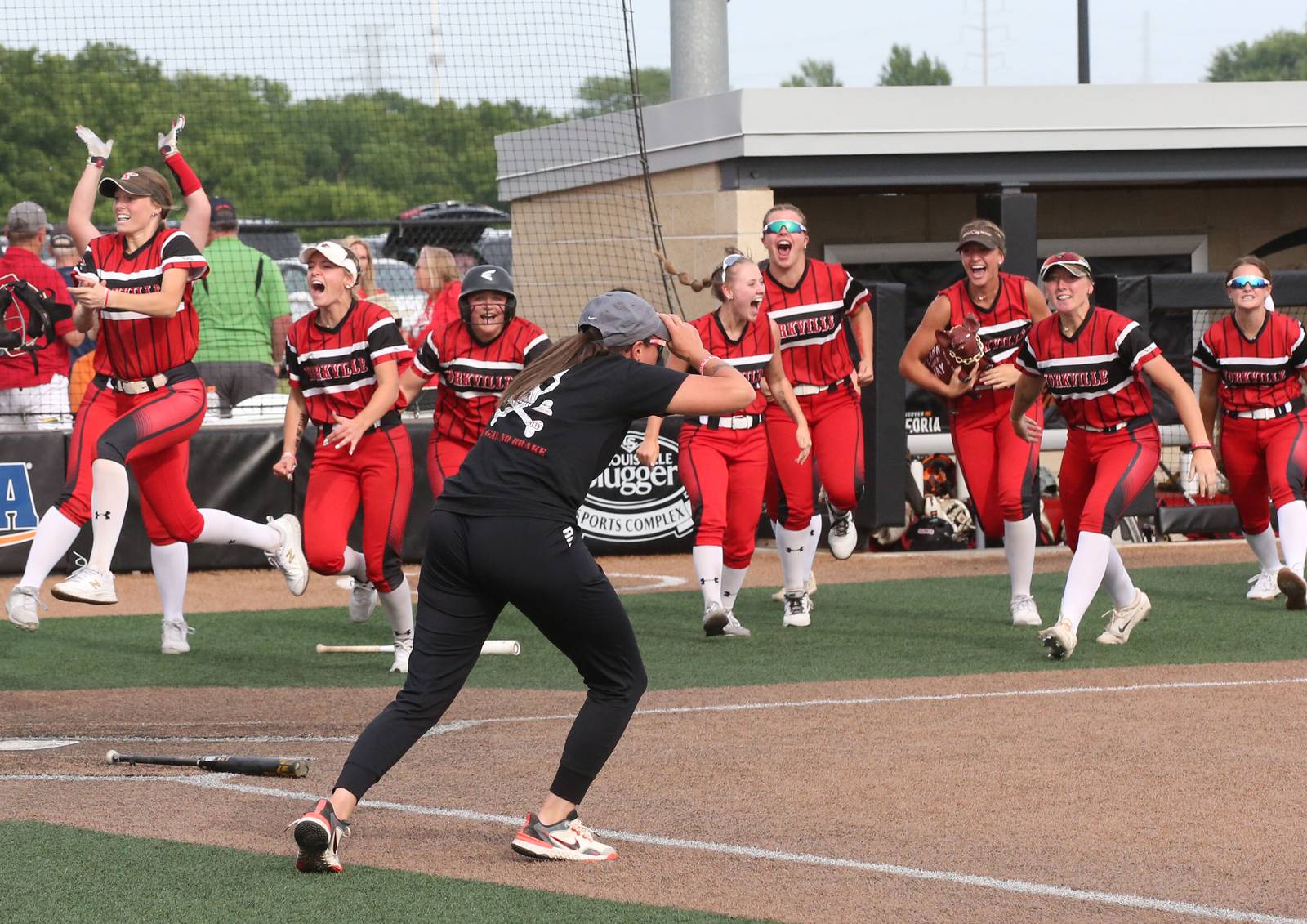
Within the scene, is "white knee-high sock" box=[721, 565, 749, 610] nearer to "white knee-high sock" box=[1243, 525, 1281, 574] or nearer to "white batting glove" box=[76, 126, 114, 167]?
"white knee-high sock" box=[1243, 525, 1281, 574]

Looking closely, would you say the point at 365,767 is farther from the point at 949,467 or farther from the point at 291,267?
the point at 291,267

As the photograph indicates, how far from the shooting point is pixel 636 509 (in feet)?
43.3

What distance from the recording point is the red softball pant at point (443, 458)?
8688mm

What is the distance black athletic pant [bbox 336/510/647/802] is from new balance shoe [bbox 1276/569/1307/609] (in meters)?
6.03

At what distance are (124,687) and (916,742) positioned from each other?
153 inches

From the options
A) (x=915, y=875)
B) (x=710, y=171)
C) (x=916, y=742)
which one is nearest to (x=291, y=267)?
(x=710, y=171)

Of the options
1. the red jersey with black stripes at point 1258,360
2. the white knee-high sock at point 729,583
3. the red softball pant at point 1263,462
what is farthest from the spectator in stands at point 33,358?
the red softball pant at point 1263,462

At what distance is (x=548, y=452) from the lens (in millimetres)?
4785

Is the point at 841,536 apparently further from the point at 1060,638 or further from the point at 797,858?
the point at 797,858

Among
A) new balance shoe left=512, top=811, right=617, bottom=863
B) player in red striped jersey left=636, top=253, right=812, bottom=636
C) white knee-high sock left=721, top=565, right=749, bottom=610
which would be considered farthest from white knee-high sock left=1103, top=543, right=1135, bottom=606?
new balance shoe left=512, top=811, right=617, bottom=863

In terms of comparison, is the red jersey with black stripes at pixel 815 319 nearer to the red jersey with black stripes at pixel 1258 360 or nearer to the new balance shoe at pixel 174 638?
the red jersey with black stripes at pixel 1258 360

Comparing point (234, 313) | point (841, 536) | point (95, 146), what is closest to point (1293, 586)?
point (841, 536)

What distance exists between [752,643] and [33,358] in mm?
6076

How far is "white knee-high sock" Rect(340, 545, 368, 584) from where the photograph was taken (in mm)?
8656
